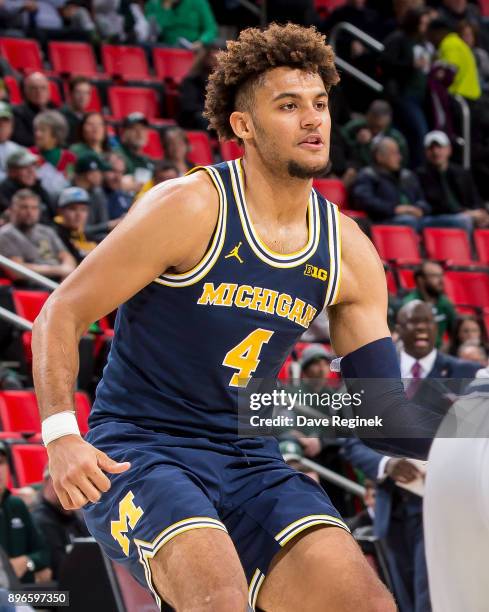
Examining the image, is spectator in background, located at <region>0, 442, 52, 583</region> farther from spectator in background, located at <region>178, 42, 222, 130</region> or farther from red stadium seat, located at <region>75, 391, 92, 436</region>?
spectator in background, located at <region>178, 42, 222, 130</region>

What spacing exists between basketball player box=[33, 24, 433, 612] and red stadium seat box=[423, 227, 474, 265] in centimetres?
776

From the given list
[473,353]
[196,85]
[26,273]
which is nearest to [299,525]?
[26,273]

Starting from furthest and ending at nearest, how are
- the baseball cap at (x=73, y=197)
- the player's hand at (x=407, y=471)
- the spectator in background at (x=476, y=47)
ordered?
1. the spectator in background at (x=476, y=47)
2. the baseball cap at (x=73, y=197)
3. the player's hand at (x=407, y=471)

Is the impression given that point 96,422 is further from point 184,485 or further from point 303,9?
point 303,9

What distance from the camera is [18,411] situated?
300 inches

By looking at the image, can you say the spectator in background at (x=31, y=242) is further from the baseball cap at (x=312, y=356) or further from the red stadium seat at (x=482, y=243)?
the red stadium seat at (x=482, y=243)

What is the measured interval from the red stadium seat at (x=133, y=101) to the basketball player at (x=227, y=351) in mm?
8068

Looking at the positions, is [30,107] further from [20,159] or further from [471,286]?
[471,286]

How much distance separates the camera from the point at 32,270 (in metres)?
8.39

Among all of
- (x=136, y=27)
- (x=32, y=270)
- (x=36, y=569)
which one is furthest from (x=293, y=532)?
(x=136, y=27)

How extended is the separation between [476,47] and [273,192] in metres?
11.3

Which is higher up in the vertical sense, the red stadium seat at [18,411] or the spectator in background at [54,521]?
the red stadium seat at [18,411]

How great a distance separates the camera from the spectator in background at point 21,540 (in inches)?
248

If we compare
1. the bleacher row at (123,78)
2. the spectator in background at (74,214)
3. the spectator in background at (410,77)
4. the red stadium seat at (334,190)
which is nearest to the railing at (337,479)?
the spectator in background at (74,214)
